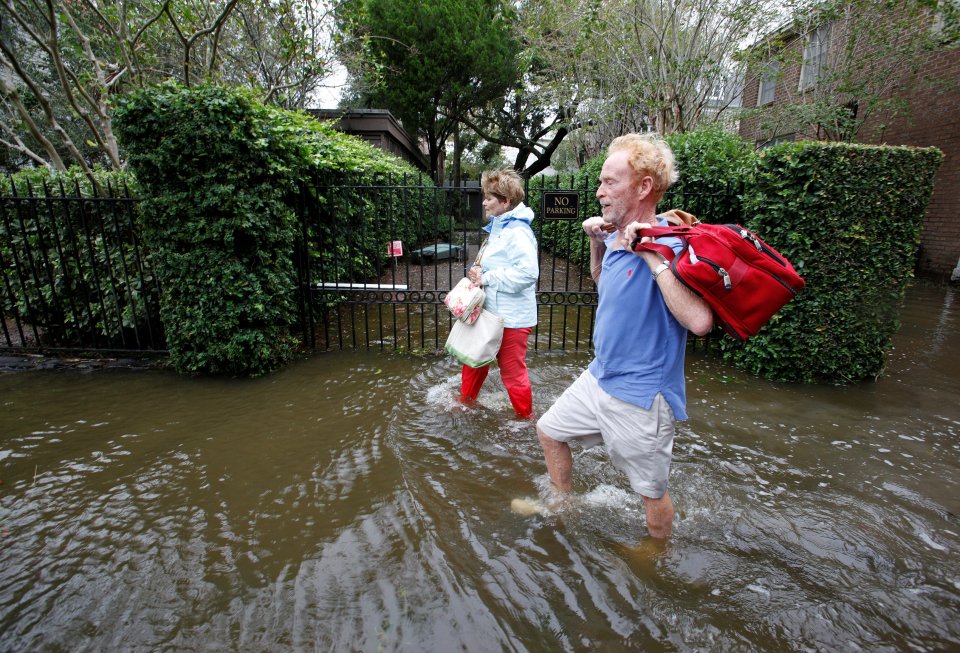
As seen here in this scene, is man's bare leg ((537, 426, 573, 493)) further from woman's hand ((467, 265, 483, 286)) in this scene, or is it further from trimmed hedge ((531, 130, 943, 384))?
trimmed hedge ((531, 130, 943, 384))

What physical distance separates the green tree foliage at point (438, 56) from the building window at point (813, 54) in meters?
9.02

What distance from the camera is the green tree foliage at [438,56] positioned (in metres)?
17.6

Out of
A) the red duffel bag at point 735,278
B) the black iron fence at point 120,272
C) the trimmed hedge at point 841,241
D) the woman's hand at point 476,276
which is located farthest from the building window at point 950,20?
the red duffel bag at point 735,278

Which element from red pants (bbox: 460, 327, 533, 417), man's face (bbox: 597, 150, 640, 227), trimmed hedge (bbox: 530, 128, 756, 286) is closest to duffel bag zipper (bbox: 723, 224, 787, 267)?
man's face (bbox: 597, 150, 640, 227)

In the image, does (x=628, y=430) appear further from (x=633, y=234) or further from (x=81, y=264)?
(x=81, y=264)

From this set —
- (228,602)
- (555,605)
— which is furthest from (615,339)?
(228,602)

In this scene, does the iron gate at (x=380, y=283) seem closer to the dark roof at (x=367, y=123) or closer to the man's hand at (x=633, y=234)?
the man's hand at (x=633, y=234)

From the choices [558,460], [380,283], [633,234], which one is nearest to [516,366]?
[558,460]

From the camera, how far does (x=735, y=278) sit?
1659mm

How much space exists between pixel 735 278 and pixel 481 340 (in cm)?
192

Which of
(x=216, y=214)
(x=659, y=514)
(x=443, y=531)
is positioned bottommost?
(x=443, y=531)

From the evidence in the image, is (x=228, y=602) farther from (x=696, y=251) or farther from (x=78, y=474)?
(x=696, y=251)

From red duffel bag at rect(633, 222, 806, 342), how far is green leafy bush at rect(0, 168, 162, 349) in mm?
4998

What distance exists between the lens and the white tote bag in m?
3.34
